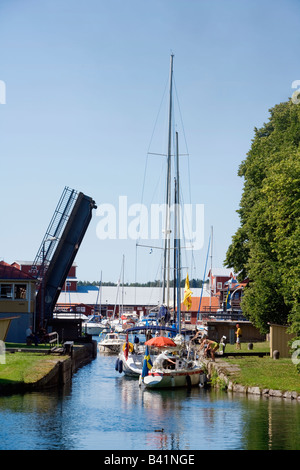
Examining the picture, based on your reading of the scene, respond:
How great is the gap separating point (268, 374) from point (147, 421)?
893 centimetres

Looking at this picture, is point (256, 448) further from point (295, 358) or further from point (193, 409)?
point (295, 358)

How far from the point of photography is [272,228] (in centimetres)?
3869

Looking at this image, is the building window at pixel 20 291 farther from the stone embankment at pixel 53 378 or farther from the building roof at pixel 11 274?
the stone embankment at pixel 53 378

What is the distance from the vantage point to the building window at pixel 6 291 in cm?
4450

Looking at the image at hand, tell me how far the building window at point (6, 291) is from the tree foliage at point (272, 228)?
593 inches

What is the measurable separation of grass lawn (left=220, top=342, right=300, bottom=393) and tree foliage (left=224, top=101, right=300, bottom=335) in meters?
2.07

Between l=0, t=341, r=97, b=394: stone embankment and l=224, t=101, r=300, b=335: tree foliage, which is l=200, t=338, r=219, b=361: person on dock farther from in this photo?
l=0, t=341, r=97, b=394: stone embankment

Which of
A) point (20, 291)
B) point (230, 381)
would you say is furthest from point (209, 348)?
point (20, 291)

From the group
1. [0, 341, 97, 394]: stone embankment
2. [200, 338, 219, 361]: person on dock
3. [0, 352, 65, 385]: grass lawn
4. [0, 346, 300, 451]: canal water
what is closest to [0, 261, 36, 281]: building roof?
[0, 341, 97, 394]: stone embankment

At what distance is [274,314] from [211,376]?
834 cm

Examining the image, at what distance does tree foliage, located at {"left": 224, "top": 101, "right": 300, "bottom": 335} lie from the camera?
30.4m

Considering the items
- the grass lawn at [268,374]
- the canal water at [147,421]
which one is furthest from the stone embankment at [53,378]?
the grass lawn at [268,374]

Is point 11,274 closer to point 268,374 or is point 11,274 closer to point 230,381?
point 230,381
